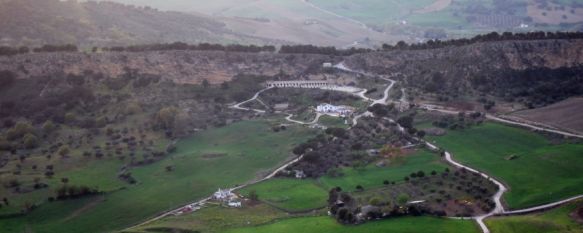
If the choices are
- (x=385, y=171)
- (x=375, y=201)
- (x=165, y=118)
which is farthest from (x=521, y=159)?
(x=165, y=118)

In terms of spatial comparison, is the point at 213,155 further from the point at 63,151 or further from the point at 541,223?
the point at 541,223

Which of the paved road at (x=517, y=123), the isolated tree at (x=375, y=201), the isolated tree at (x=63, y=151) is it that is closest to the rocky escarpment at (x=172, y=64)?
the isolated tree at (x=63, y=151)

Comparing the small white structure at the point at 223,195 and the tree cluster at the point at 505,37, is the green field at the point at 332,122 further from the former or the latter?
the tree cluster at the point at 505,37

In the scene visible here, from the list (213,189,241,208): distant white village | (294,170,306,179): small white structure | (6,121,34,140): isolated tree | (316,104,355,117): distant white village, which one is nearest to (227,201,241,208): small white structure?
(213,189,241,208): distant white village

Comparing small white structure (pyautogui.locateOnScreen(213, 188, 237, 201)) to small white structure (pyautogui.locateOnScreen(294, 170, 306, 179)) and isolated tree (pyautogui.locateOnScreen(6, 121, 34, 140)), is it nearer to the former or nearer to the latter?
small white structure (pyautogui.locateOnScreen(294, 170, 306, 179))

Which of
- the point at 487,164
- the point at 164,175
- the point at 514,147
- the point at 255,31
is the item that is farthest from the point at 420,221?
the point at 255,31

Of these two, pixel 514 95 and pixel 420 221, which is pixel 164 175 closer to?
pixel 420 221
